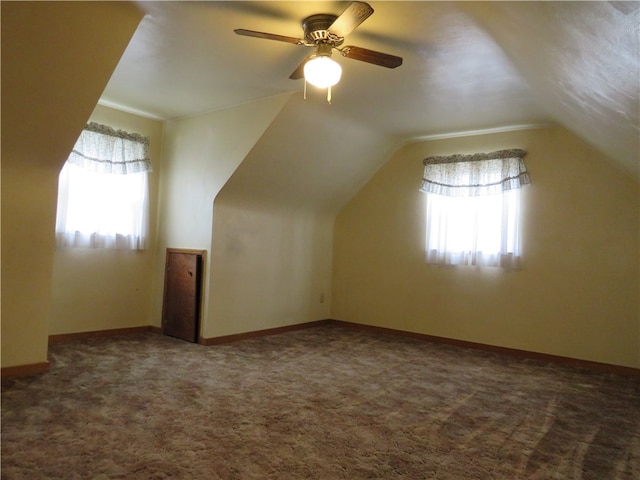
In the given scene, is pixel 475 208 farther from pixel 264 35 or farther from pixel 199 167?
pixel 264 35

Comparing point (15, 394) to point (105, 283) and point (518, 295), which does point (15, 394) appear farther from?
point (518, 295)

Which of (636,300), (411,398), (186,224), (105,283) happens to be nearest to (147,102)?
(186,224)

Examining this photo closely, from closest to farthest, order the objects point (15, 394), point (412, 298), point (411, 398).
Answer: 1. point (15, 394)
2. point (411, 398)
3. point (412, 298)

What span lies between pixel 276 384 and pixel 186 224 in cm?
220

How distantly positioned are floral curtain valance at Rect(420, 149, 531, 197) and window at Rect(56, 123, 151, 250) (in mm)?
3275

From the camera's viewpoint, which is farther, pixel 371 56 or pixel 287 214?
pixel 287 214

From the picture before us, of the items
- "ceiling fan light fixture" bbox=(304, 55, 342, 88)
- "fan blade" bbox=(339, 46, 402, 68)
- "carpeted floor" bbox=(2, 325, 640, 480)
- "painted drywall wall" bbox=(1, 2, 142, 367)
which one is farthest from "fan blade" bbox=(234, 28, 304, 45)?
"carpeted floor" bbox=(2, 325, 640, 480)

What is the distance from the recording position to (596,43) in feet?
5.17

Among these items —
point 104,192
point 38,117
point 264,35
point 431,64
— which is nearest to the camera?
point 264,35

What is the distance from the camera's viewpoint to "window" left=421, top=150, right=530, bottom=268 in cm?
438

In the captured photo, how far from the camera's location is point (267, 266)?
486cm

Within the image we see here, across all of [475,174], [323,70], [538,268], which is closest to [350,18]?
[323,70]

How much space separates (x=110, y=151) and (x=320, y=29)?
2842 mm

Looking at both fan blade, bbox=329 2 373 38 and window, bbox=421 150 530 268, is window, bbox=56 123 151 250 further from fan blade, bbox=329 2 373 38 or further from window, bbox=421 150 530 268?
window, bbox=421 150 530 268
